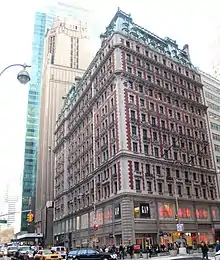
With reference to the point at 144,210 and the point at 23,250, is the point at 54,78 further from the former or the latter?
the point at 23,250

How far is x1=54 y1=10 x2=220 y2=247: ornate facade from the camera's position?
1992 inches

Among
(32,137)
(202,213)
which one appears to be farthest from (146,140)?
(32,137)

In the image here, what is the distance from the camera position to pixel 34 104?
143625 millimetres

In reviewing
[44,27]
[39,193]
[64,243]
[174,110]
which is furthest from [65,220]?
[44,27]

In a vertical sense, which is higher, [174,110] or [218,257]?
[174,110]

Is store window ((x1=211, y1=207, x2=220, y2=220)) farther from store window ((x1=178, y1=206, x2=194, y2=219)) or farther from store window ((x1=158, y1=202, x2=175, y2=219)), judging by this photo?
store window ((x1=158, y1=202, x2=175, y2=219))

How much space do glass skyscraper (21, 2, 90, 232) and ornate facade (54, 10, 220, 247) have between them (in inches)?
2498

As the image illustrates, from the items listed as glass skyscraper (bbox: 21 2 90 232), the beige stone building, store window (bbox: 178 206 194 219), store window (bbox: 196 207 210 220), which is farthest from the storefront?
glass skyscraper (bbox: 21 2 90 232)

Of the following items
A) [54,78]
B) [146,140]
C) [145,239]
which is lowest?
[145,239]

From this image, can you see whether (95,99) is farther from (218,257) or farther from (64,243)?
(218,257)

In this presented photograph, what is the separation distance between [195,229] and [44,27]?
13449 cm

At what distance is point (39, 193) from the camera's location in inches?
4845

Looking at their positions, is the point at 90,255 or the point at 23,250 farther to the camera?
the point at 23,250

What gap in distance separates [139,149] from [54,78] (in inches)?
3155
